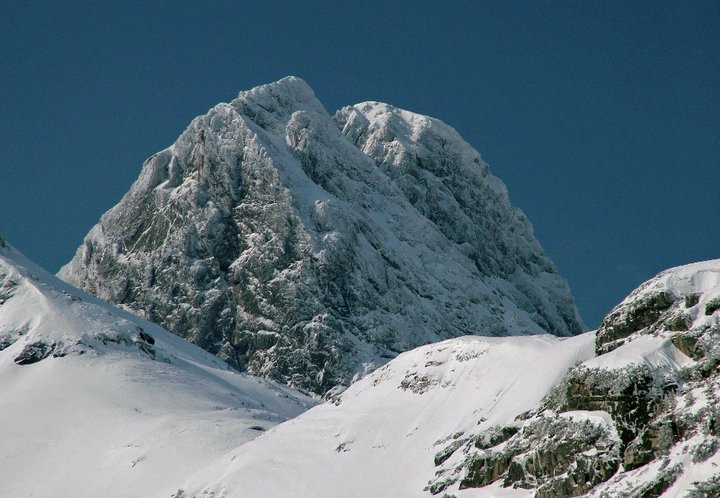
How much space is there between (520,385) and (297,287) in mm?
125281

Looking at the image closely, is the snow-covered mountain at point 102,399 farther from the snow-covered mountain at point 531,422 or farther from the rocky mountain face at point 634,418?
the rocky mountain face at point 634,418

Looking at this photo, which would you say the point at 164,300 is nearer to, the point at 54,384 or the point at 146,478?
the point at 54,384

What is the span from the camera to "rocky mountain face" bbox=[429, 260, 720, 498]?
150 feet

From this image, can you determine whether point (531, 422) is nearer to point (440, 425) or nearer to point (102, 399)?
point (440, 425)

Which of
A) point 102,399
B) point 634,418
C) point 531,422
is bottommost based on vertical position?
point 102,399

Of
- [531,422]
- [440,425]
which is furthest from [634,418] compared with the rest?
[440,425]

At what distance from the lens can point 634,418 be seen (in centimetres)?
4969

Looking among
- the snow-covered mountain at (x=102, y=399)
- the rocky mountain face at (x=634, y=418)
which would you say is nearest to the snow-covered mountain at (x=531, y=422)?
the rocky mountain face at (x=634, y=418)

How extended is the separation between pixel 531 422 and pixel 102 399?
254ft

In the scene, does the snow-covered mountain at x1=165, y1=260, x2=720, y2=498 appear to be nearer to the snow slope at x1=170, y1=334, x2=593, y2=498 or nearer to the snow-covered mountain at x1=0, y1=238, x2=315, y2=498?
the snow slope at x1=170, y1=334, x2=593, y2=498

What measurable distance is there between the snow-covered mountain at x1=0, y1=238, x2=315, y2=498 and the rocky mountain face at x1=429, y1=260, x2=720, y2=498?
3599 cm

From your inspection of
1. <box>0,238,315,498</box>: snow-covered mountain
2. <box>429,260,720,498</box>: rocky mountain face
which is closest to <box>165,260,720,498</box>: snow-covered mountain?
<box>429,260,720,498</box>: rocky mountain face

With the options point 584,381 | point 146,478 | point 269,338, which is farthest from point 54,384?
point 584,381

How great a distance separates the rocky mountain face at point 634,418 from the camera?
45719 millimetres
